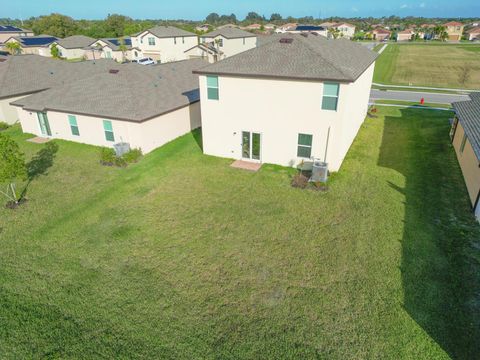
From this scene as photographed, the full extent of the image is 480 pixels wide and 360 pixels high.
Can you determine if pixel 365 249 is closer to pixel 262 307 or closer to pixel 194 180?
pixel 262 307

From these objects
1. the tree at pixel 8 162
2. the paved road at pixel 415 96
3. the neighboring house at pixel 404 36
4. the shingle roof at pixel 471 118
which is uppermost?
the neighboring house at pixel 404 36

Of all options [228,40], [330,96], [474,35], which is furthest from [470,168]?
[474,35]

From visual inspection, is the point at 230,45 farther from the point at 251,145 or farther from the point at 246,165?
the point at 246,165

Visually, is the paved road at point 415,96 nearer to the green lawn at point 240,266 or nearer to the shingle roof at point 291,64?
the shingle roof at point 291,64

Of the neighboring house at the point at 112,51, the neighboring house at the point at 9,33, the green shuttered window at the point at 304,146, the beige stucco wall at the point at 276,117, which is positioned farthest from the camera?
the neighboring house at the point at 9,33

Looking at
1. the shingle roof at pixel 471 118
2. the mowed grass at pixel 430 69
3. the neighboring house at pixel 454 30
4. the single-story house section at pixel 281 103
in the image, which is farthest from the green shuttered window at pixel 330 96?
the neighboring house at pixel 454 30

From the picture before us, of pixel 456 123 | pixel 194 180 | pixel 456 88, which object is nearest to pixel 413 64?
pixel 456 88
